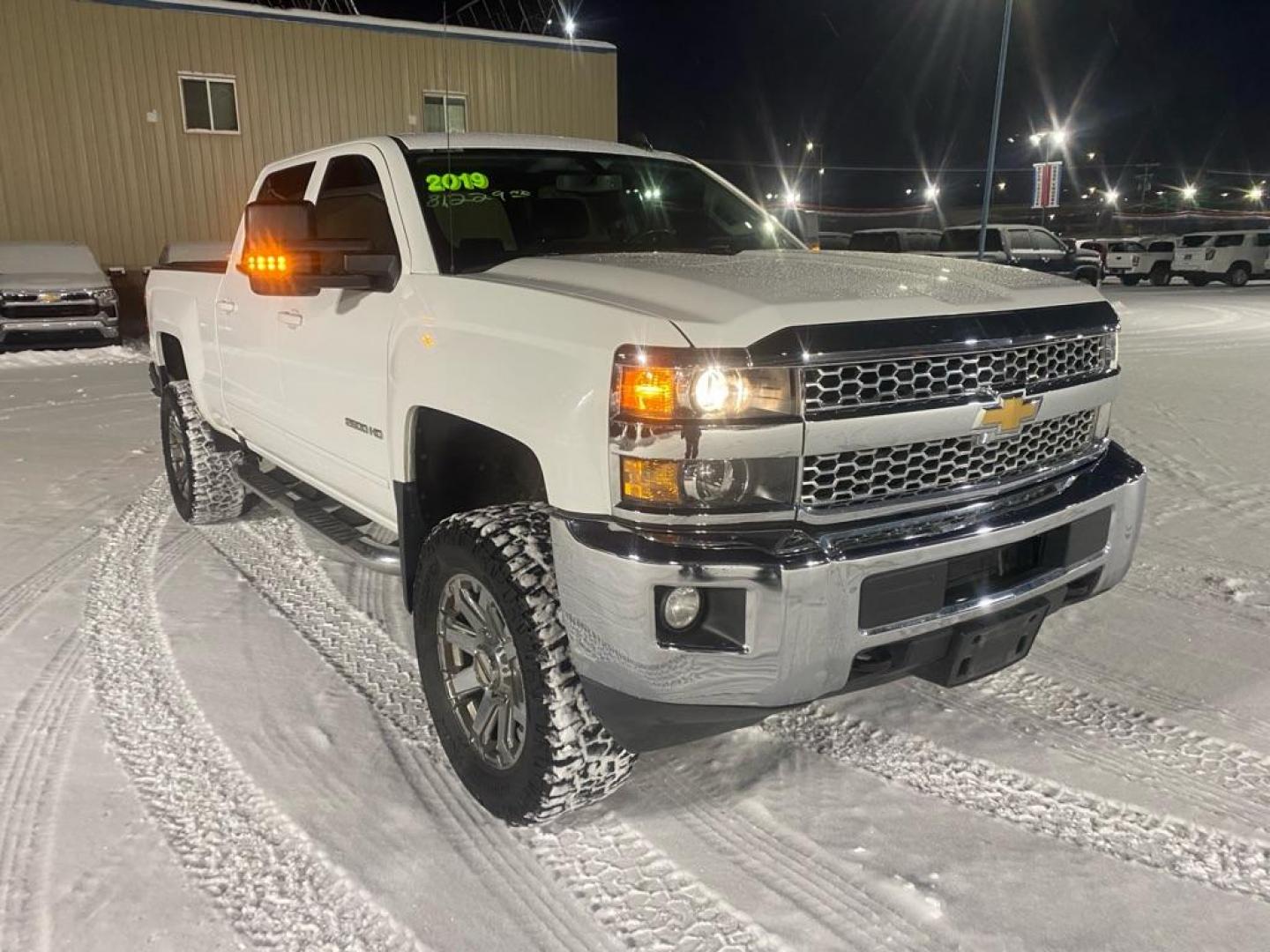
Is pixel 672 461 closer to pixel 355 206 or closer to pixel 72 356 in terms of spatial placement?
pixel 355 206

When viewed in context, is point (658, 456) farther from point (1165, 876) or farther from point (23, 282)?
point (23, 282)

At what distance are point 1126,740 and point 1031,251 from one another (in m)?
20.4

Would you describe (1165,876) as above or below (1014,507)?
below

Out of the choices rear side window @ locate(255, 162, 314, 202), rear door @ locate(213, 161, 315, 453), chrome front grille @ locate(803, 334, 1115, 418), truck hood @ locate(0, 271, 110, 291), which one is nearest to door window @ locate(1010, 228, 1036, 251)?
truck hood @ locate(0, 271, 110, 291)

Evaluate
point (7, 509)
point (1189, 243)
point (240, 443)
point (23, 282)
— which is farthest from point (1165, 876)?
point (1189, 243)

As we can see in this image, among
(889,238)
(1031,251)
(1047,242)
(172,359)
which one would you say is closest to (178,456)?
(172,359)

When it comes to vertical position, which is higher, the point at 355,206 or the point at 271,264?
the point at 355,206

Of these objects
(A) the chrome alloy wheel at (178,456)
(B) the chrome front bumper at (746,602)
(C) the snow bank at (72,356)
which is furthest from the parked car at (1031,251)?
(B) the chrome front bumper at (746,602)

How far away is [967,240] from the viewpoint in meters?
22.6

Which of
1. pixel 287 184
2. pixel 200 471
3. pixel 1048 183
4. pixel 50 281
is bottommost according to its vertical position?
pixel 200 471

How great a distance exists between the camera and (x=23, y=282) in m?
13.4

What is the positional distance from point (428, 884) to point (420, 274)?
1774 millimetres

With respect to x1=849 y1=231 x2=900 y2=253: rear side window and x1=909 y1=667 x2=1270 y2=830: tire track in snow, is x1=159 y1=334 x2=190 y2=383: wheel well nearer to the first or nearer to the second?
x1=909 y1=667 x2=1270 y2=830: tire track in snow

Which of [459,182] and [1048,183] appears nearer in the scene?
[459,182]
